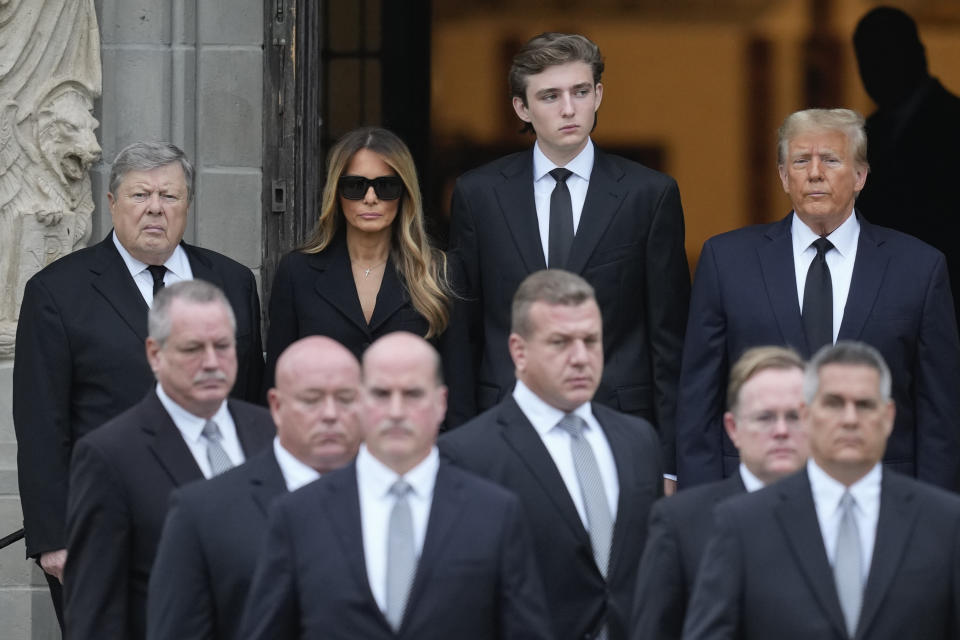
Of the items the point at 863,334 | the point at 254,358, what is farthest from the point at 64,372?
the point at 863,334

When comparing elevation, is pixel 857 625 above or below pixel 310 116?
below

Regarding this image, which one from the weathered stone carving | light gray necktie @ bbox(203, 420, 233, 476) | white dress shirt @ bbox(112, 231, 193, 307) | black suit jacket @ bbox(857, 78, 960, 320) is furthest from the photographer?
black suit jacket @ bbox(857, 78, 960, 320)

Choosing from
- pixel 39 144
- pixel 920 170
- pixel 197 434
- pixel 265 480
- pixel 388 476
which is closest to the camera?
pixel 388 476

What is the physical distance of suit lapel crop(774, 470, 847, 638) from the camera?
478cm

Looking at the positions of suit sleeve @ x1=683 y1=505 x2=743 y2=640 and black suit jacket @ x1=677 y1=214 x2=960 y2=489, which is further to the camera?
black suit jacket @ x1=677 y1=214 x2=960 y2=489

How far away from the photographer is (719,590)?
480 cm

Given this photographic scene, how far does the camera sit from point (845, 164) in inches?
258

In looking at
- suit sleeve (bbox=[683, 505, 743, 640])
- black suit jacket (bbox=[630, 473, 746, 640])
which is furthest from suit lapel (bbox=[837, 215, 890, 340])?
suit sleeve (bbox=[683, 505, 743, 640])

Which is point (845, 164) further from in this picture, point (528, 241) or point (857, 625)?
point (857, 625)

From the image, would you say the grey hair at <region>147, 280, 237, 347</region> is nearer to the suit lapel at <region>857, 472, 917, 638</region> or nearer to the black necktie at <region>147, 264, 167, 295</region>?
the black necktie at <region>147, 264, 167, 295</region>

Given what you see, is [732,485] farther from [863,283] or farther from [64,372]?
[64,372]

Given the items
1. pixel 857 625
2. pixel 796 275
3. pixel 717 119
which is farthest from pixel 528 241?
pixel 717 119

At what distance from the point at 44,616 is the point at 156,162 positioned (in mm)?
2111

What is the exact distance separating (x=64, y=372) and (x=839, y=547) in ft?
8.75
